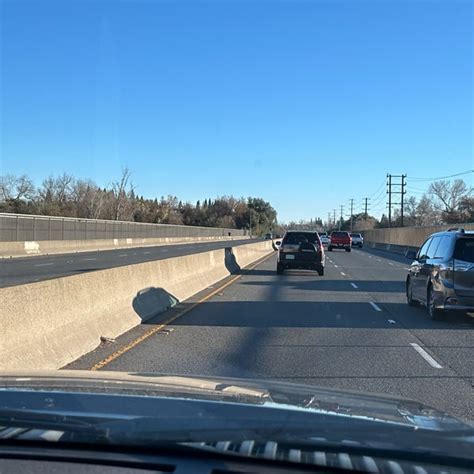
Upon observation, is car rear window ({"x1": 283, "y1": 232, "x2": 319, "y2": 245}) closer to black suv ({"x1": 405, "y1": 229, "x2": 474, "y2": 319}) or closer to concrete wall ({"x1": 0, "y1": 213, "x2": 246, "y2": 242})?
black suv ({"x1": 405, "y1": 229, "x2": 474, "y2": 319})

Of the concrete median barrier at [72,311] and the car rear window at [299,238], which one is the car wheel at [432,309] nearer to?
the concrete median barrier at [72,311]

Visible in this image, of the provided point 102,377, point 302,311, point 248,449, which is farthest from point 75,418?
point 302,311

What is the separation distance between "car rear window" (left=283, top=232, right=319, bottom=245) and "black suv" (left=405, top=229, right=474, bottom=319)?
13791 millimetres

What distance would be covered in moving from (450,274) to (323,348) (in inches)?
172

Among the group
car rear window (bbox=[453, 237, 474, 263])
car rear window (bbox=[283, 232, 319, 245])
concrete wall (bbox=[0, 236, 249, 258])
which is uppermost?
car rear window (bbox=[453, 237, 474, 263])

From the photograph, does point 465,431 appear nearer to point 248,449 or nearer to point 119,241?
point 248,449

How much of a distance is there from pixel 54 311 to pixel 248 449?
630cm

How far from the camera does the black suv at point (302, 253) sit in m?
28.3

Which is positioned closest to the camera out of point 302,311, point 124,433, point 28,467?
point 28,467

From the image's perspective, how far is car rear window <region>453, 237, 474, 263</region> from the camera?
13.4 m

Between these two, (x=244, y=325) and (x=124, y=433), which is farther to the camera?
(x=244, y=325)

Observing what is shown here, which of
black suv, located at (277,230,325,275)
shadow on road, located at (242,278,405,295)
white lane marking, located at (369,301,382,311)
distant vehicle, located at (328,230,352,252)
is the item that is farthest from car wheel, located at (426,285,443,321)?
distant vehicle, located at (328,230,352,252)

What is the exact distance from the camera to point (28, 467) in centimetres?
276

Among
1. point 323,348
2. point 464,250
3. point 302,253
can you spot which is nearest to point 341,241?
point 302,253
